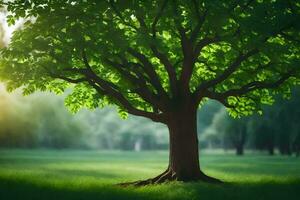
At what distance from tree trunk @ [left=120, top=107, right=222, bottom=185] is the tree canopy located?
0.79 metres

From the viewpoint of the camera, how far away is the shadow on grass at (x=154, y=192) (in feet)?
65.9

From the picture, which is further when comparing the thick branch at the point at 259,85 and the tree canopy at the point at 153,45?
the thick branch at the point at 259,85

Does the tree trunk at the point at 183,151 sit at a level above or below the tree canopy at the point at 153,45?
below

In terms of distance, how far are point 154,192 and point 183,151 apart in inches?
210

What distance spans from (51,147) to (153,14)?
96.5 metres

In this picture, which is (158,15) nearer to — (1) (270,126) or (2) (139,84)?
(2) (139,84)

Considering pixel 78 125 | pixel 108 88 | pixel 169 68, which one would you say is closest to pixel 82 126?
pixel 78 125

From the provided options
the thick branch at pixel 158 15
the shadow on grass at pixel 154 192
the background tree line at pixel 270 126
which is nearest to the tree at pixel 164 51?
the thick branch at pixel 158 15

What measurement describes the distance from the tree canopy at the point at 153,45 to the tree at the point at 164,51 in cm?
5

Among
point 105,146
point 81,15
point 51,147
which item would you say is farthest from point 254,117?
point 105,146

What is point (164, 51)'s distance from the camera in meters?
23.7

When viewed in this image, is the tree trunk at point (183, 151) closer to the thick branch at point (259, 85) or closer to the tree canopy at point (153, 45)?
the tree canopy at point (153, 45)

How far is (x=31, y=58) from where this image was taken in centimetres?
2527

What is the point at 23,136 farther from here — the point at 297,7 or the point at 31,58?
the point at 297,7
